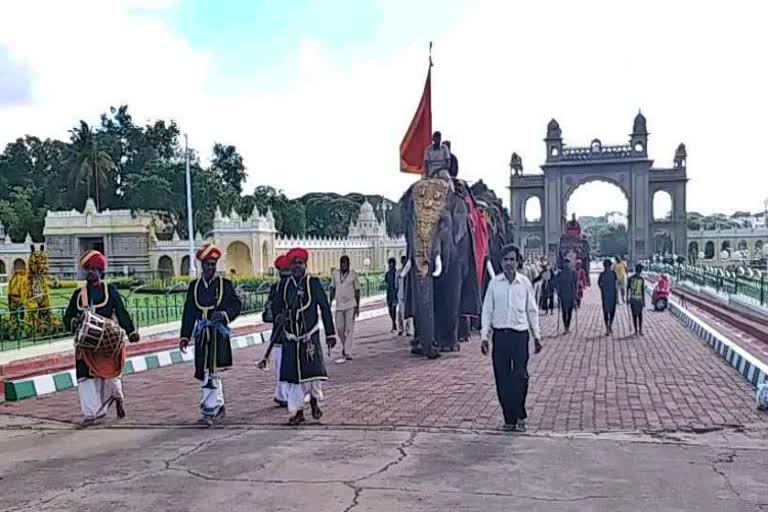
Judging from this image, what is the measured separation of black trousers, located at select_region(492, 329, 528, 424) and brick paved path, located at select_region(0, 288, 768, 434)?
0.28 m

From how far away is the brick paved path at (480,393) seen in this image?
7711 mm

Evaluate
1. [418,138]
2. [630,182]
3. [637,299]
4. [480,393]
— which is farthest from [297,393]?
[630,182]

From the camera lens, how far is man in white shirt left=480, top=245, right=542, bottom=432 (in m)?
7.24

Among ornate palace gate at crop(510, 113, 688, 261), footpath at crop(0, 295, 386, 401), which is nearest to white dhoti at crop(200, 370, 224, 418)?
footpath at crop(0, 295, 386, 401)

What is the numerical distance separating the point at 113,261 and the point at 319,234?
25.4 metres

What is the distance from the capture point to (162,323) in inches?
685

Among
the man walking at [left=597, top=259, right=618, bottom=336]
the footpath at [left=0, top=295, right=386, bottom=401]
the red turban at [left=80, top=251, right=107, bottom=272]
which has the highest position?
the red turban at [left=80, top=251, right=107, bottom=272]

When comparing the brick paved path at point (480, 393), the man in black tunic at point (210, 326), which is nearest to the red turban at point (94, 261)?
the man in black tunic at point (210, 326)

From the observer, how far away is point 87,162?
63312 millimetres

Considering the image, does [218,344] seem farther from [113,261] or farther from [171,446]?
[113,261]

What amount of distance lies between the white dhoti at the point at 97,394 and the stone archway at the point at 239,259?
40506 mm

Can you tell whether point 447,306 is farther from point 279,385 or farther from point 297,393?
point 297,393

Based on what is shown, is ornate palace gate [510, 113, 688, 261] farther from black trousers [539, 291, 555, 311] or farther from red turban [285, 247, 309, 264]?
red turban [285, 247, 309, 264]

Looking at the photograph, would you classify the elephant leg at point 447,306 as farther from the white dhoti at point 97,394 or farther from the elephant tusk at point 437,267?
the white dhoti at point 97,394
